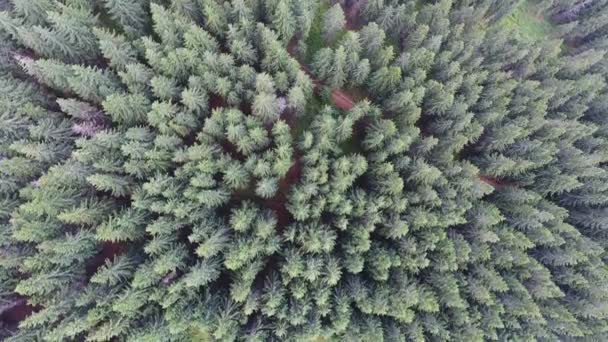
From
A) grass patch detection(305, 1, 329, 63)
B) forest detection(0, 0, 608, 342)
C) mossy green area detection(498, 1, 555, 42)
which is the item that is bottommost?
forest detection(0, 0, 608, 342)

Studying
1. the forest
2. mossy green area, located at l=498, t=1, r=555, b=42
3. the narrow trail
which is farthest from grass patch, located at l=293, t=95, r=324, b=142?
mossy green area, located at l=498, t=1, r=555, b=42

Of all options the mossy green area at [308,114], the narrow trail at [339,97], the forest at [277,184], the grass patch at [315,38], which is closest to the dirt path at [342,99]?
the narrow trail at [339,97]

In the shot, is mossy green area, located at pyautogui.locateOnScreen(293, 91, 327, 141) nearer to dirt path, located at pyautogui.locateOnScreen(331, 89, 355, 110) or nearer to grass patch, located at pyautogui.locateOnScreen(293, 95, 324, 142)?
grass patch, located at pyautogui.locateOnScreen(293, 95, 324, 142)

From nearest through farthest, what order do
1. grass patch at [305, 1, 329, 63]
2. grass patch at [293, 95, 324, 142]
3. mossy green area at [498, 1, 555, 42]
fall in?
1. grass patch at [293, 95, 324, 142]
2. grass patch at [305, 1, 329, 63]
3. mossy green area at [498, 1, 555, 42]

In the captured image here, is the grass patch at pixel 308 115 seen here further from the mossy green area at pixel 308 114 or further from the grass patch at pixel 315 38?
the grass patch at pixel 315 38

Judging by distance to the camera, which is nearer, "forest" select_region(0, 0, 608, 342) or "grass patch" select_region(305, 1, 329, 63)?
"forest" select_region(0, 0, 608, 342)

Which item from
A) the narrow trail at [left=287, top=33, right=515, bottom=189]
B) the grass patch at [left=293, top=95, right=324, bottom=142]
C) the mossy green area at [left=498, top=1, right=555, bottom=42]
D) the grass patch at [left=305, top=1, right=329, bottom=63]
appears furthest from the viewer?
the mossy green area at [left=498, top=1, right=555, bottom=42]
